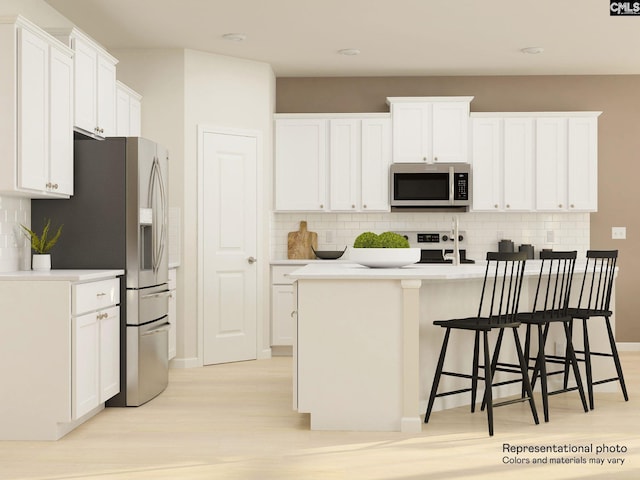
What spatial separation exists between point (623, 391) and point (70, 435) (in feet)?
11.6

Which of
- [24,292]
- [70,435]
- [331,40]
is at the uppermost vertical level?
[331,40]

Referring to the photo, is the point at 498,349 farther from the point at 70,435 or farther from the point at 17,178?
the point at 17,178

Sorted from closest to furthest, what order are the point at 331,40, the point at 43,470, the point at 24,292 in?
the point at 43,470, the point at 24,292, the point at 331,40

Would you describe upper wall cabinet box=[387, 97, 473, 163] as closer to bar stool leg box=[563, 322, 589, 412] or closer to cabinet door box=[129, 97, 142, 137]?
cabinet door box=[129, 97, 142, 137]

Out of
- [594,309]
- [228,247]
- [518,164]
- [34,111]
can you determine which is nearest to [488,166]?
[518,164]

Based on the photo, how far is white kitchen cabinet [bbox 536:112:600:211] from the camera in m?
7.38

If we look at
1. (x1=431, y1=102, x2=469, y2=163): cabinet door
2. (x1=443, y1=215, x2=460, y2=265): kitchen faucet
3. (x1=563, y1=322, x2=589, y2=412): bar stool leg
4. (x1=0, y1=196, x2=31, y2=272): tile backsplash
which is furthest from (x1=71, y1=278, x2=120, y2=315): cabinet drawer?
(x1=431, y1=102, x2=469, y2=163): cabinet door

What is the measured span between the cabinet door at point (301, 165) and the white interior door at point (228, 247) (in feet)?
1.44

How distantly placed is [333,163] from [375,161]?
410 mm

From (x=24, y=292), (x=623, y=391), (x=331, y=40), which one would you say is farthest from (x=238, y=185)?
(x=623, y=391)

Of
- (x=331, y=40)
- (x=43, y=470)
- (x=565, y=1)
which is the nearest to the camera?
(x=43, y=470)

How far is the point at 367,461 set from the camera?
12.3 feet

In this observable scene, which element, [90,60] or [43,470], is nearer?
[43,470]

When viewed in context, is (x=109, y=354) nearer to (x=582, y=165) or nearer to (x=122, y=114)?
(x=122, y=114)
